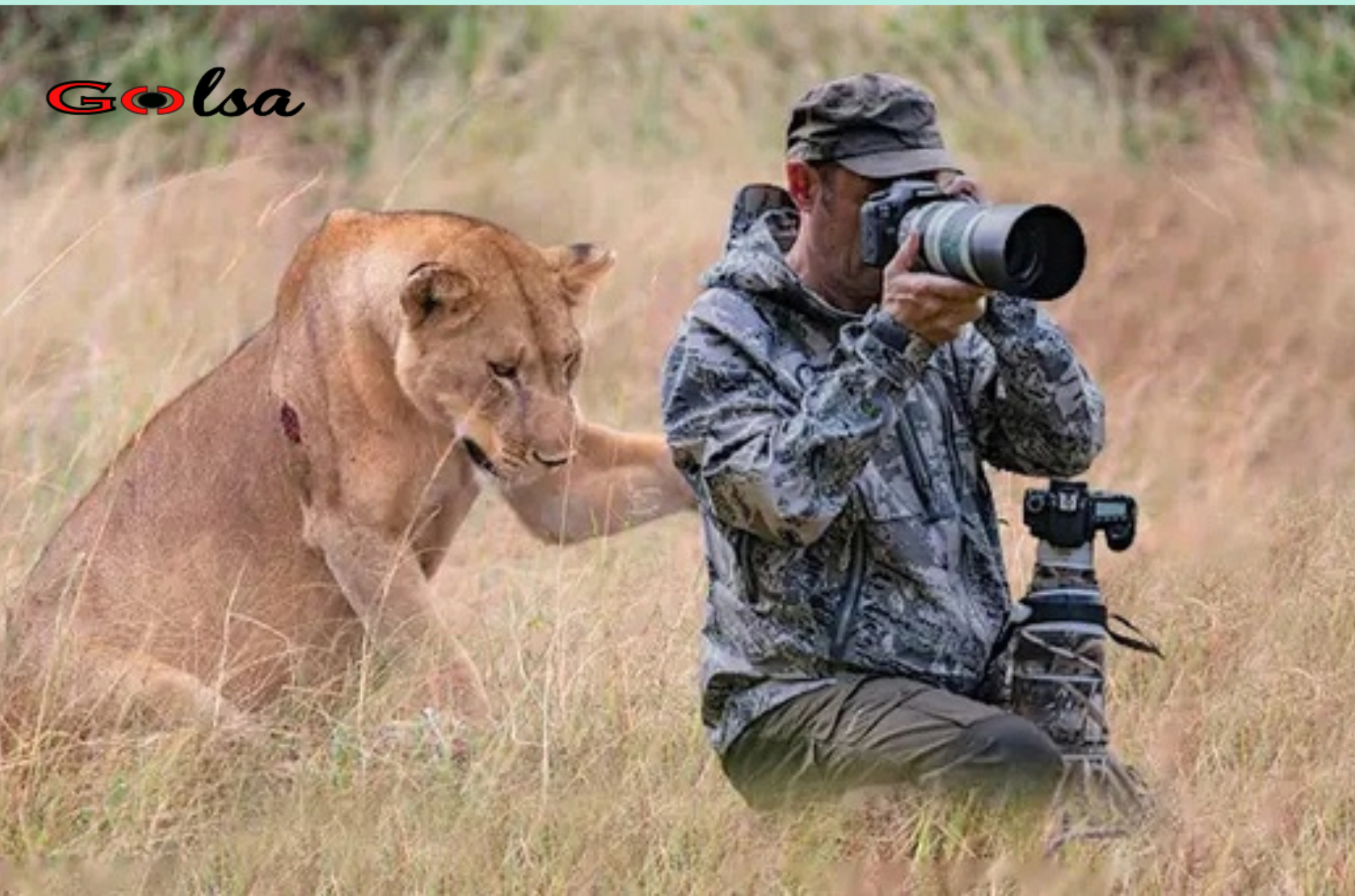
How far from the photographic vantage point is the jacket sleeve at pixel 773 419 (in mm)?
4562

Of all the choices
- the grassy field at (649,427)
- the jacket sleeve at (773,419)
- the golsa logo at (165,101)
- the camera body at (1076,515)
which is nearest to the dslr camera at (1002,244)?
the jacket sleeve at (773,419)

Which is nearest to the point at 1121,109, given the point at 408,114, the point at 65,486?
the point at 408,114

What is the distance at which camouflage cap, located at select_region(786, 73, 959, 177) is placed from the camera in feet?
15.8

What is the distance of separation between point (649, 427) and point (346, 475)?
3120 mm

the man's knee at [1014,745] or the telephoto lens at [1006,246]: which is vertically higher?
the telephoto lens at [1006,246]

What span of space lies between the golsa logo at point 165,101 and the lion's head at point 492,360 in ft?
21.2

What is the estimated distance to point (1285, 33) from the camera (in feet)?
46.9

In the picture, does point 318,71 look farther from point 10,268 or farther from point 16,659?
point 16,659

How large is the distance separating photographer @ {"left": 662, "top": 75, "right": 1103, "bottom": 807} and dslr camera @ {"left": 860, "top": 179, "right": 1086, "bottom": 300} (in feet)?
0.74

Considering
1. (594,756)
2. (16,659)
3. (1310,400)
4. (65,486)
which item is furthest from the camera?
(1310,400)

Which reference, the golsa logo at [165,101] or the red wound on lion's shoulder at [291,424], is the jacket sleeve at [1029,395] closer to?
the red wound on lion's shoulder at [291,424]

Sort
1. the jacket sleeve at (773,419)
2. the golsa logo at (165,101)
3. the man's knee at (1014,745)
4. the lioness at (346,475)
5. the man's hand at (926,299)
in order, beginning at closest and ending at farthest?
the man's hand at (926,299) → the jacket sleeve at (773,419) → the man's knee at (1014,745) → the lioness at (346,475) → the golsa logo at (165,101)

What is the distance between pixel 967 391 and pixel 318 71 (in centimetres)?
1019

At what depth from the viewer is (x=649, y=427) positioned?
939 centimetres
